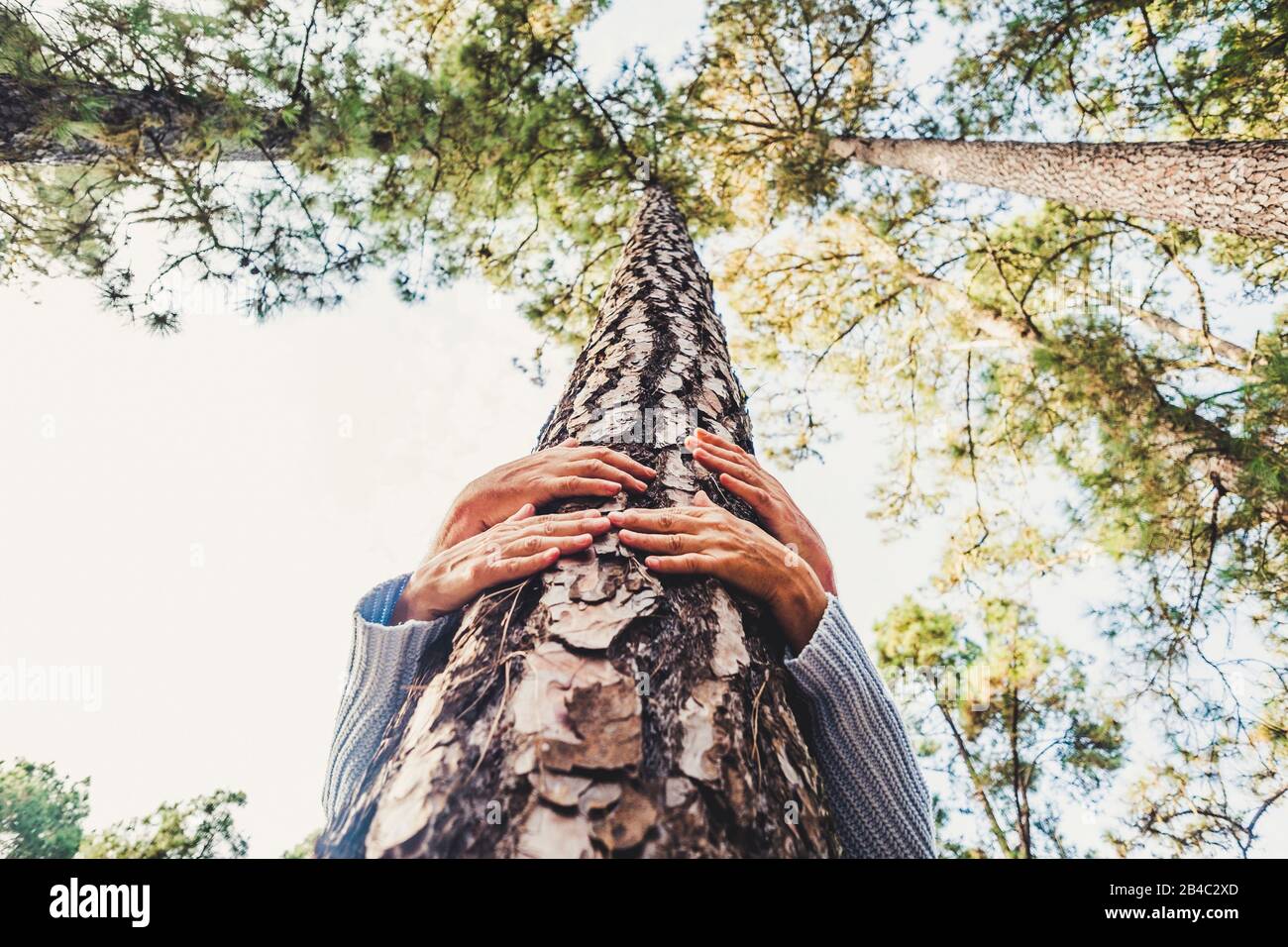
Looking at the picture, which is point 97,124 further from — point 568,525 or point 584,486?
point 568,525

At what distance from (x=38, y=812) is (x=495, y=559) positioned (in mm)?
9926

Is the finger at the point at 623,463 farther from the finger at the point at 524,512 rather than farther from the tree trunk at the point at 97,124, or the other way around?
the tree trunk at the point at 97,124

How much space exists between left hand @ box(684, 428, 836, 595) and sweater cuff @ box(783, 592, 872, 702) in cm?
35

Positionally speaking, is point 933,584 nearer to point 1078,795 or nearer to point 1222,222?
point 1078,795

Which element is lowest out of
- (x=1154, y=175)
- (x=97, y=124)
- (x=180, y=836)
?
(x=180, y=836)

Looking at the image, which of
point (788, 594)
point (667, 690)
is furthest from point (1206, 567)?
point (667, 690)

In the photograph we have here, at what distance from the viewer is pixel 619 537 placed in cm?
126

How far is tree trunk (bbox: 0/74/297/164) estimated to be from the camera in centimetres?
351

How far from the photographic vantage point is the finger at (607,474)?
4.76ft

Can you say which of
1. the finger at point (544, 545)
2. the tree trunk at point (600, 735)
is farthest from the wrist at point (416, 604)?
the finger at point (544, 545)

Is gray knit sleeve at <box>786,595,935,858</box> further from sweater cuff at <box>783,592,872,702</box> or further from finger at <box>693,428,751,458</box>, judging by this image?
finger at <box>693,428,751,458</box>

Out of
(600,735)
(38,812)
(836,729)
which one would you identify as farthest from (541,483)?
(38,812)

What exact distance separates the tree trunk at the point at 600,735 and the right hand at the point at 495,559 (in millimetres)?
36
